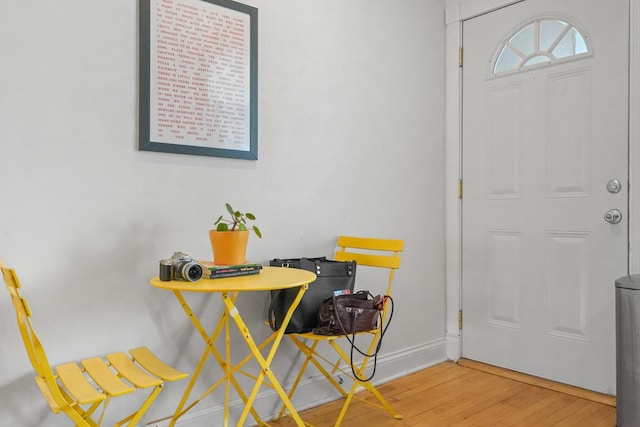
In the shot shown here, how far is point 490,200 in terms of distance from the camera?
9.93 feet

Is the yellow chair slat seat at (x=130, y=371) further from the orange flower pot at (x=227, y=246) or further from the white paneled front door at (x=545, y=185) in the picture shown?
the white paneled front door at (x=545, y=185)

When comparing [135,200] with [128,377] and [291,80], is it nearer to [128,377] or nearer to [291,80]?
[128,377]

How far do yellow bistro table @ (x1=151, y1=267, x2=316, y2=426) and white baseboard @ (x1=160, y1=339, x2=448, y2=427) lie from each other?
7 cm

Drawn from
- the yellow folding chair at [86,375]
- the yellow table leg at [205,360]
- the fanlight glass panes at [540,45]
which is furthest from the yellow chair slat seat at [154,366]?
the fanlight glass panes at [540,45]

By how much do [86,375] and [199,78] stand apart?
4.15 ft

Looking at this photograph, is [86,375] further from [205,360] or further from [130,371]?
[205,360]

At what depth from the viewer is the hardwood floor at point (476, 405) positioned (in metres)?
2.29

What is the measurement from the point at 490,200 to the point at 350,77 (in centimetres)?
117

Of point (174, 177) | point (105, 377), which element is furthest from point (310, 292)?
point (105, 377)

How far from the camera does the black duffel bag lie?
6.84 ft

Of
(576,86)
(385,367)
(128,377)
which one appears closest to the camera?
(128,377)

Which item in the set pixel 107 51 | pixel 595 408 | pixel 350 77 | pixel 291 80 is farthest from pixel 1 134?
pixel 595 408

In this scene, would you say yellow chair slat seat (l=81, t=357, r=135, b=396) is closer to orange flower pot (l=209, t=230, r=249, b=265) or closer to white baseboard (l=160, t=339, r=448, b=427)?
white baseboard (l=160, t=339, r=448, b=427)

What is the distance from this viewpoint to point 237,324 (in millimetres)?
1676
